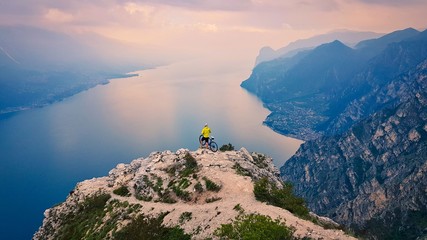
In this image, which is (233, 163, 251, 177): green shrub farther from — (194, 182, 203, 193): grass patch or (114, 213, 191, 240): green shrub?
(114, 213, 191, 240): green shrub

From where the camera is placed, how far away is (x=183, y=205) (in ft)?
134

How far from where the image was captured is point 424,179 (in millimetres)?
184625

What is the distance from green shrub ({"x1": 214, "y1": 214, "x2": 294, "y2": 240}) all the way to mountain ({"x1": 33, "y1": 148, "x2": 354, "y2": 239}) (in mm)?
77

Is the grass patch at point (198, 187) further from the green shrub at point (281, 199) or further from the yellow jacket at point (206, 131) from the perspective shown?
the yellow jacket at point (206, 131)

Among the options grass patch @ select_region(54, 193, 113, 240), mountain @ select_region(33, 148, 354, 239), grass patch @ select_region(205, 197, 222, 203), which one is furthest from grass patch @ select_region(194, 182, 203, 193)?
grass patch @ select_region(54, 193, 113, 240)

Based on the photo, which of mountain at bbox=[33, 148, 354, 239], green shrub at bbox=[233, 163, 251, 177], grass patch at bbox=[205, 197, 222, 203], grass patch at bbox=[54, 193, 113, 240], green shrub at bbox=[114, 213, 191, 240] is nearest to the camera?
mountain at bbox=[33, 148, 354, 239]

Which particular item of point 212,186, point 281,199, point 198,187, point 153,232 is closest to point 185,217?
point 153,232

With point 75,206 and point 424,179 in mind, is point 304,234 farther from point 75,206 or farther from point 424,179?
point 424,179

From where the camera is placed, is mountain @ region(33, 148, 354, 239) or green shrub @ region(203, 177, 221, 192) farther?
green shrub @ region(203, 177, 221, 192)

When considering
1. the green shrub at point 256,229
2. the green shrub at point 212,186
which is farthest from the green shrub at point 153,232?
the green shrub at point 212,186

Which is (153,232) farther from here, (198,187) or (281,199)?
(281,199)

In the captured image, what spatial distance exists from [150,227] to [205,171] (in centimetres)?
1597

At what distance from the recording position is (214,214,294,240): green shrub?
84.0ft

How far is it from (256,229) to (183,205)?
16.3 meters
